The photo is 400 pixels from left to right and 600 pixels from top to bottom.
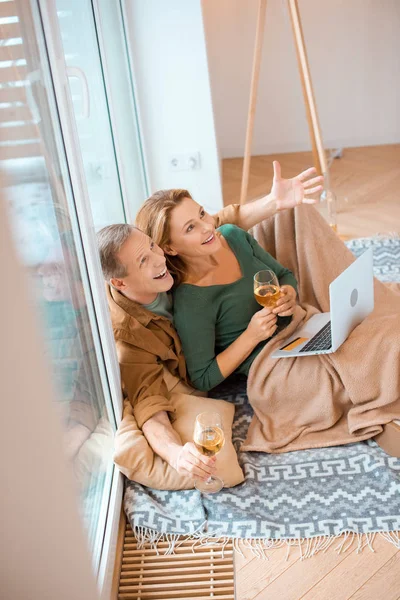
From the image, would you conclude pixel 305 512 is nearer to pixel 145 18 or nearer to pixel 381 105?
pixel 145 18

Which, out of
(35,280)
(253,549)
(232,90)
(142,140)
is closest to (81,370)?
(35,280)

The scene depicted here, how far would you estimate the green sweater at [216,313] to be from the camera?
242cm

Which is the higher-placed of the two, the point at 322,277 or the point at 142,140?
the point at 142,140

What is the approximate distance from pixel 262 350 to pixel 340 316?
301 mm

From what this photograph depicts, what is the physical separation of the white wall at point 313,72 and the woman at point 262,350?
240 cm

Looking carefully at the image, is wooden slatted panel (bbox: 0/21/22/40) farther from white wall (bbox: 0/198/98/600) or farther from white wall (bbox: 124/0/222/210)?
white wall (bbox: 124/0/222/210)

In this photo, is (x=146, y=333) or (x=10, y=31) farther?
(x=146, y=333)

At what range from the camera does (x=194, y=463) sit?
2094mm

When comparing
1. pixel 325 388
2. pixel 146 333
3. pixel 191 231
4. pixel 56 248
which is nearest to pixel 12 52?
pixel 56 248

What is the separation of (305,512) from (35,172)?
1.20 meters

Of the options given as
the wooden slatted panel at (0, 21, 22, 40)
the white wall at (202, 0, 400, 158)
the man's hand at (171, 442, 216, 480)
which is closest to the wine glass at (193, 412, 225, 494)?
the man's hand at (171, 442, 216, 480)

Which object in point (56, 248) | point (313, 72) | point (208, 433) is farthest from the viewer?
point (313, 72)

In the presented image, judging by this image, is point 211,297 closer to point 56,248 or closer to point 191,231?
point 191,231

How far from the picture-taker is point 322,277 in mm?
2709
